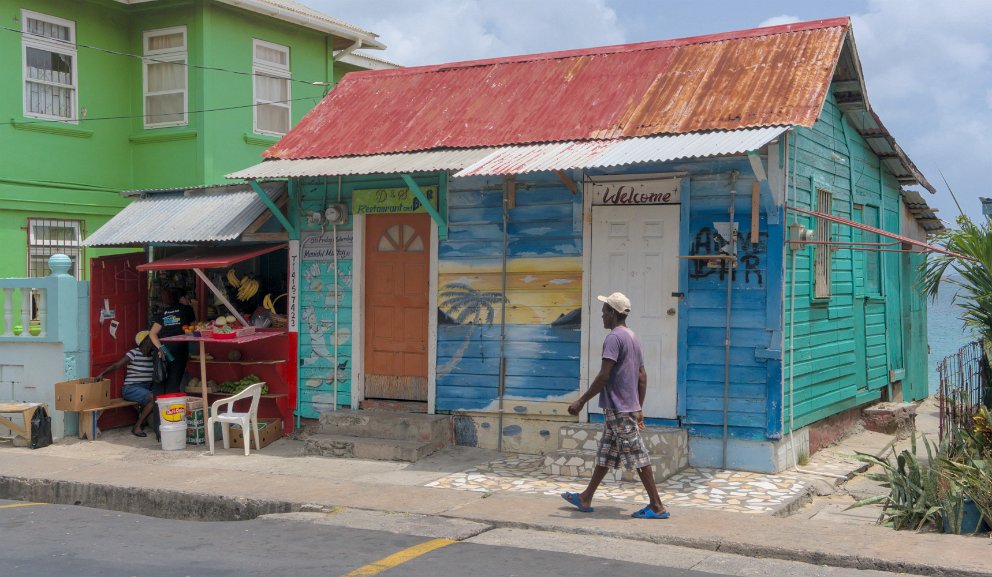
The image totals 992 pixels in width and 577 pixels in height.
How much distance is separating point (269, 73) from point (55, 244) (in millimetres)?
4732

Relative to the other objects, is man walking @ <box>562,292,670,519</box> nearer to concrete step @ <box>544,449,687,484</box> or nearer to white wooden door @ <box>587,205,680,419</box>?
concrete step @ <box>544,449,687,484</box>

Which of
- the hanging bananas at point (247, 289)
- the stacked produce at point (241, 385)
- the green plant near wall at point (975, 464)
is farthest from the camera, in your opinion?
the hanging bananas at point (247, 289)

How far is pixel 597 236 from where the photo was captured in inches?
394

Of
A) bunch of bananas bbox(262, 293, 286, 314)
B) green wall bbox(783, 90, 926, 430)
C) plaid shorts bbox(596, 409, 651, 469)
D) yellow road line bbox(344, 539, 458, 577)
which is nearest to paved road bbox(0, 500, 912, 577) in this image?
yellow road line bbox(344, 539, 458, 577)

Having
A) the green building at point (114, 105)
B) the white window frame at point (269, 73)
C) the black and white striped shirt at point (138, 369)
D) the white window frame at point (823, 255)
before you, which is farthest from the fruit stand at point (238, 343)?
the white window frame at point (269, 73)

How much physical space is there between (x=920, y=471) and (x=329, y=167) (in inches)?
254

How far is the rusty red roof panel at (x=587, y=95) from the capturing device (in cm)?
961

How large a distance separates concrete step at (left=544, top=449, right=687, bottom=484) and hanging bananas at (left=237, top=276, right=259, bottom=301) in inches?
182

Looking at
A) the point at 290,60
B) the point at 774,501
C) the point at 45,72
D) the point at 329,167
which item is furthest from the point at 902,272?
the point at 45,72

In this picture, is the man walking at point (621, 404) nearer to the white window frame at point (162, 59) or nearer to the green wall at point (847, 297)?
the green wall at point (847, 297)

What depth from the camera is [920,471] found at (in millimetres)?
7656

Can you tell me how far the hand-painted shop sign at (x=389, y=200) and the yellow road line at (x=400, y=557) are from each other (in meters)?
4.60

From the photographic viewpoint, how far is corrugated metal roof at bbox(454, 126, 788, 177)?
340 inches

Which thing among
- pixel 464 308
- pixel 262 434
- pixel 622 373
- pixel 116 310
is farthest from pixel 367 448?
pixel 116 310
